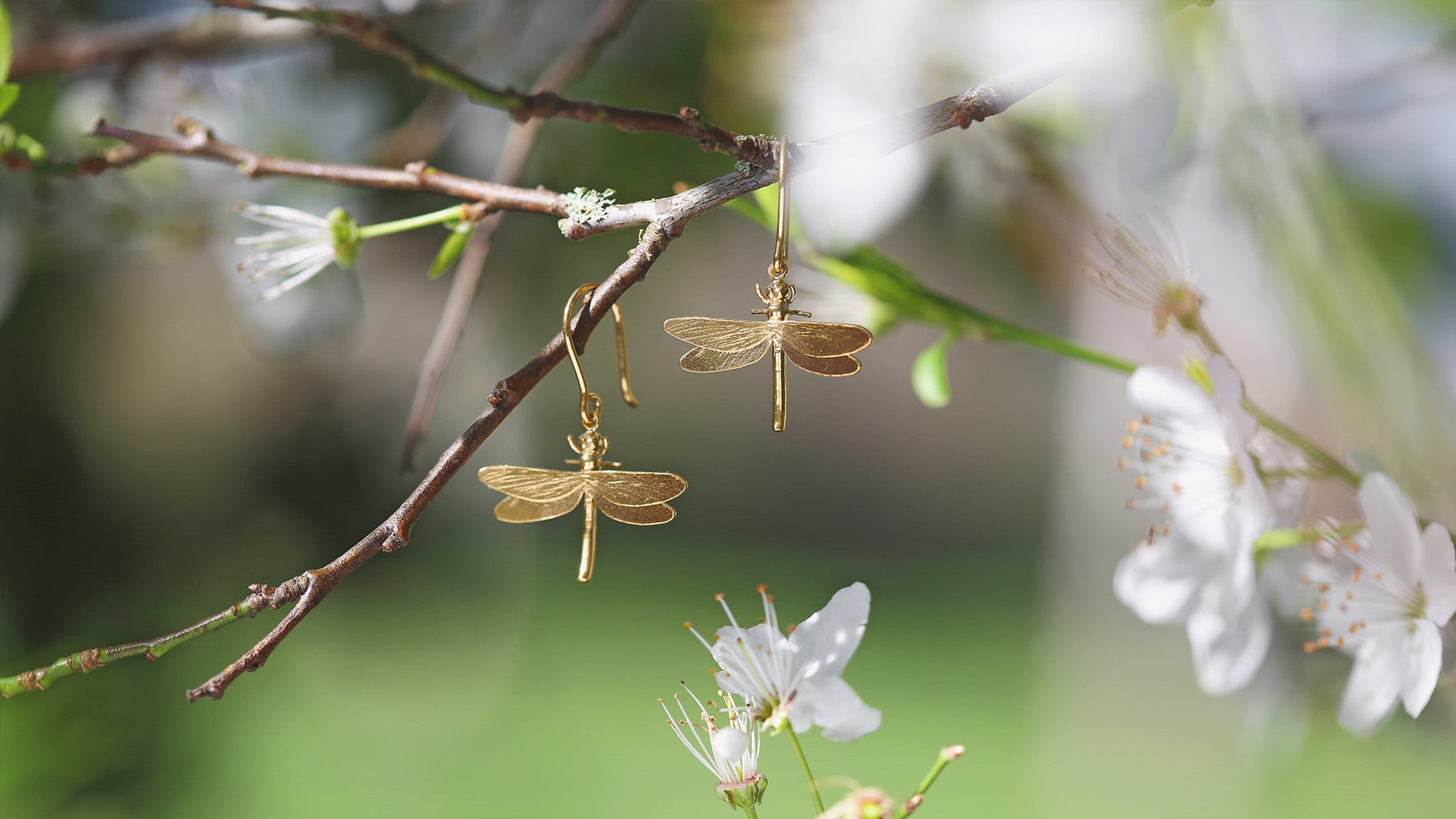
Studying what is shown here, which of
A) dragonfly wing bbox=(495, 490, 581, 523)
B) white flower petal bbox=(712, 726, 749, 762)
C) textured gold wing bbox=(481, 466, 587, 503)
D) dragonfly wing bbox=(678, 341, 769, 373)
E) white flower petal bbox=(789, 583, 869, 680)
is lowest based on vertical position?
white flower petal bbox=(712, 726, 749, 762)

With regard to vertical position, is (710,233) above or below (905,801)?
above

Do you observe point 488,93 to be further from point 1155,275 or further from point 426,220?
point 1155,275

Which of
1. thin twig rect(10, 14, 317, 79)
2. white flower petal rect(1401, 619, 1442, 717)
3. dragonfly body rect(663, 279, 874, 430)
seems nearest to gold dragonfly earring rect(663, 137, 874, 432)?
dragonfly body rect(663, 279, 874, 430)

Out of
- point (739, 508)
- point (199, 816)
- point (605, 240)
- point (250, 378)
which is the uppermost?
point (605, 240)

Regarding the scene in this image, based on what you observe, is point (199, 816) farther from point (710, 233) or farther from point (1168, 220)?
point (1168, 220)

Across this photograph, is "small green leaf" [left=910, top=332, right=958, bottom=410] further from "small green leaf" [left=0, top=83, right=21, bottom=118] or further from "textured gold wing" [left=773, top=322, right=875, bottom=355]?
"small green leaf" [left=0, top=83, right=21, bottom=118]

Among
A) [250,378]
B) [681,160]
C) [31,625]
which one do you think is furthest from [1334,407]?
[250,378]
